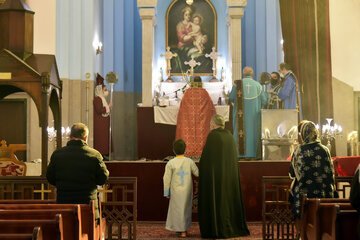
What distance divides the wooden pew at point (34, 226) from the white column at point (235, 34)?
1146 centimetres

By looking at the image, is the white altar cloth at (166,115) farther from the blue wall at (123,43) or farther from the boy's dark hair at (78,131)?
the boy's dark hair at (78,131)

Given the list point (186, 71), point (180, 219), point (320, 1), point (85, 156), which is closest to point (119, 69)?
point (186, 71)

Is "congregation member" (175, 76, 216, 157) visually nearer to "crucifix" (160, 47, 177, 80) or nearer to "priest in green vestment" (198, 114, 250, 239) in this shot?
"priest in green vestment" (198, 114, 250, 239)

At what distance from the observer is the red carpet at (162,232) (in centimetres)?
876

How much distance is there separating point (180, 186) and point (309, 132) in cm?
266

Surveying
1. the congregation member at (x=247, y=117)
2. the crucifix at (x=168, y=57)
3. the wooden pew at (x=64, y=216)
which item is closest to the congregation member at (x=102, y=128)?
the crucifix at (x=168, y=57)

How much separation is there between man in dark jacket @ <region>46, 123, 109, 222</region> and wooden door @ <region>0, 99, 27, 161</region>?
8422 millimetres

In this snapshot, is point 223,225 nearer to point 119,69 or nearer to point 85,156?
point 85,156

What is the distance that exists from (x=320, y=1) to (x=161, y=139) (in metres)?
5.19

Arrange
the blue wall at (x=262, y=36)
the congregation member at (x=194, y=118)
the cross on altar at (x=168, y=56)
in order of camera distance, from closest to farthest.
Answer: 1. the congregation member at (x=194, y=118)
2. the blue wall at (x=262, y=36)
3. the cross on altar at (x=168, y=56)

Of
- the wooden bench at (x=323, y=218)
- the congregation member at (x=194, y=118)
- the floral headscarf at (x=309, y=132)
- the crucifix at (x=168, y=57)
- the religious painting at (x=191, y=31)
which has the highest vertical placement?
the religious painting at (x=191, y=31)

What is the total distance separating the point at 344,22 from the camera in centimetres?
1447

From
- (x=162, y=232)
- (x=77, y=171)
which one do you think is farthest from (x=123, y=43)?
(x=77, y=171)

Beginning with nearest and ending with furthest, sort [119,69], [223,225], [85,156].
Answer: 1. [85,156]
2. [223,225]
3. [119,69]
